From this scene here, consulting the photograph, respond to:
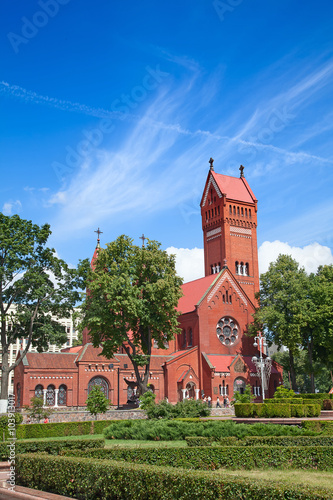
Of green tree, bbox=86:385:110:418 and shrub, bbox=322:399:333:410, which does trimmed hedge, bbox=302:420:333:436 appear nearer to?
→ shrub, bbox=322:399:333:410

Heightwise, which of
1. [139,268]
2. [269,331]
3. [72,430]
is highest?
[139,268]

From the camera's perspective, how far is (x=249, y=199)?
6725 cm

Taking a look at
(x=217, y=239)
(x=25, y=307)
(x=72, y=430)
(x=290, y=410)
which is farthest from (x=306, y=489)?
(x=217, y=239)

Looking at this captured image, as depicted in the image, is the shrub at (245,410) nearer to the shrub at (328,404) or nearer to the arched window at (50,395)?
the shrub at (328,404)

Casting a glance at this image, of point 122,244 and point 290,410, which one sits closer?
point 290,410

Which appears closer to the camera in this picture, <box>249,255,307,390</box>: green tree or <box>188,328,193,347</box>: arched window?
<box>249,255,307,390</box>: green tree

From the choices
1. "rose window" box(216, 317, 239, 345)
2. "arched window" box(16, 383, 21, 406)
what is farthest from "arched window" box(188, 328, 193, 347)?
"arched window" box(16, 383, 21, 406)

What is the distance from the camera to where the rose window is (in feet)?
177

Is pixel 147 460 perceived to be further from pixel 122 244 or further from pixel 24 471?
pixel 122 244

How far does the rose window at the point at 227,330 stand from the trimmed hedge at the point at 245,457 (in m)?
39.9

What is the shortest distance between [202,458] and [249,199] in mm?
55884

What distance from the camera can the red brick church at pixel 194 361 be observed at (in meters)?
47.6

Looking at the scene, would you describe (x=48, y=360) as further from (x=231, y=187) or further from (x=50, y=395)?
(x=231, y=187)

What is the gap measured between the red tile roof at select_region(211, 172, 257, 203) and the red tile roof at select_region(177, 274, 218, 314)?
12832mm
